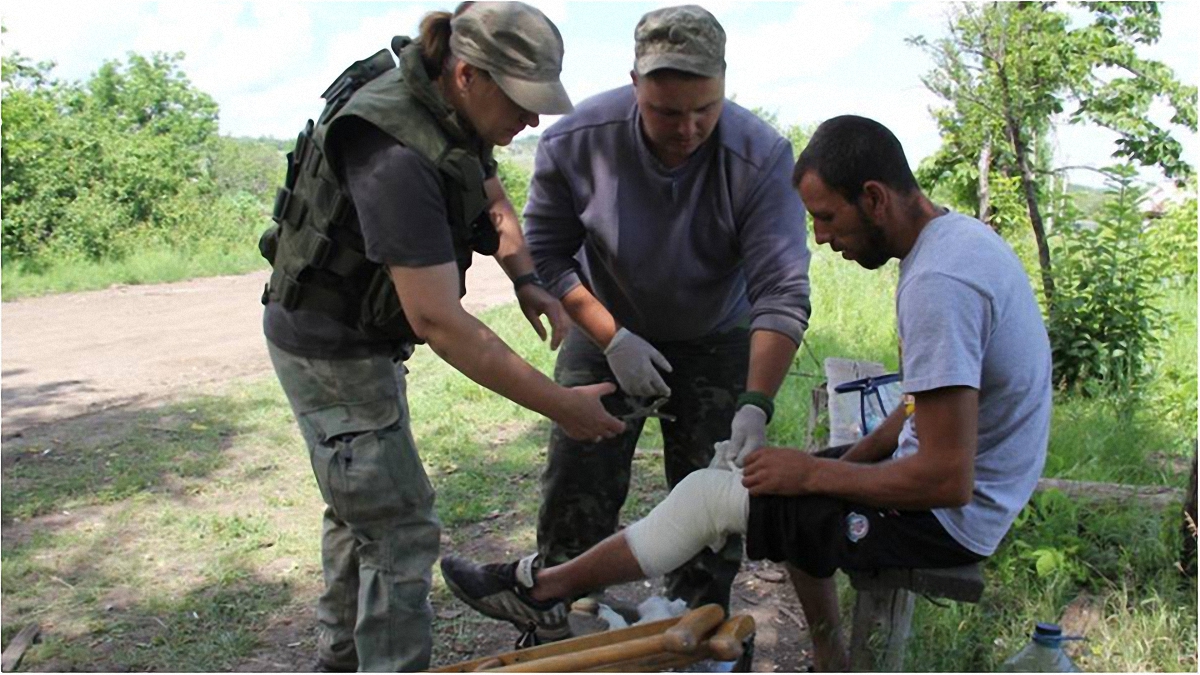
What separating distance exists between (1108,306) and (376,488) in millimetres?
4567

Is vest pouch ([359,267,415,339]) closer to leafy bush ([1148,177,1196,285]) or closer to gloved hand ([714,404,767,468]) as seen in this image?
gloved hand ([714,404,767,468])

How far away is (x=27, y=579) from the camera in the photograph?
3998mm

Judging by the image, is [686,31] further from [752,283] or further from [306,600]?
[306,600]

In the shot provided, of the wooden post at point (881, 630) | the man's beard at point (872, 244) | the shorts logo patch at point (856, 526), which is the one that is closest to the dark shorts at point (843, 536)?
the shorts logo patch at point (856, 526)

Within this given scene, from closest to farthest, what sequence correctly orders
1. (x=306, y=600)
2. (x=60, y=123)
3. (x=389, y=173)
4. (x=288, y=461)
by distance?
(x=389, y=173), (x=306, y=600), (x=288, y=461), (x=60, y=123)

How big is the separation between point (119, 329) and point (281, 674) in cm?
724

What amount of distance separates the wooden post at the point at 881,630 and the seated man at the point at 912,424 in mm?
233

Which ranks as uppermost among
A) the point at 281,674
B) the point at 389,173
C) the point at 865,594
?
the point at 389,173

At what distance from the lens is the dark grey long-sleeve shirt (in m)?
3.04

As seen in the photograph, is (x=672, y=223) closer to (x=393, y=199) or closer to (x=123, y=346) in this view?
(x=393, y=199)

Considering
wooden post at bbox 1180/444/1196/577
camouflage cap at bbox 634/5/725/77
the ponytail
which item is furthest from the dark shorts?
wooden post at bbox 1180/444/1196/577

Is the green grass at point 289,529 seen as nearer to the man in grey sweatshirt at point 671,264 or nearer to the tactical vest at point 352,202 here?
the man in grey sweatshirt at point 671,264

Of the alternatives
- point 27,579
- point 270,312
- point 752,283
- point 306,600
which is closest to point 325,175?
point 270,312

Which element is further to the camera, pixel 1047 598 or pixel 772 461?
pixel 1047 598
